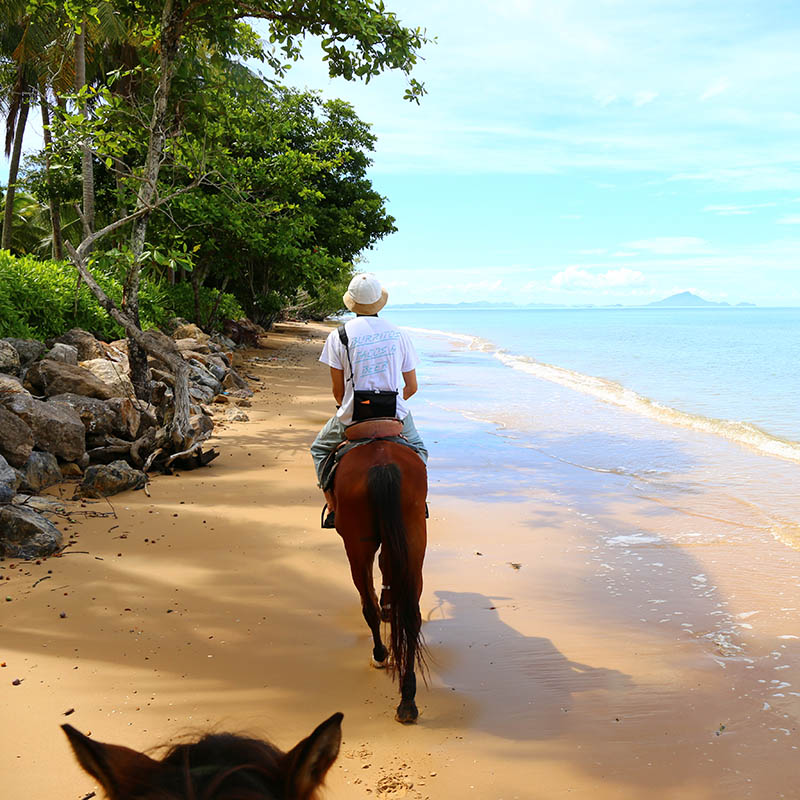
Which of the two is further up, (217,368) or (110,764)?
(110,764)

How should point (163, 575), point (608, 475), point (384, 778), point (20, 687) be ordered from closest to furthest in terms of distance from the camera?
point (384, 778), point (20, 687), point (163, 575), point (608, 475)

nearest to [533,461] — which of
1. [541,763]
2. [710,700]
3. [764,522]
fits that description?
[764,522]

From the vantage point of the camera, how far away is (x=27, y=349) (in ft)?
33.5

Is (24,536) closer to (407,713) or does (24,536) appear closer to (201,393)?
(407,713)

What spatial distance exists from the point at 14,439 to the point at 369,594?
4.37 meters

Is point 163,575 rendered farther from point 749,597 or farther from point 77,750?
point 77,750

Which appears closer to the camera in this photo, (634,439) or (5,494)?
(5,494)

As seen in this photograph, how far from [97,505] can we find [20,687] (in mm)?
3413

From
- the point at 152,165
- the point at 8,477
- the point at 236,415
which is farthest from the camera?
the point at 236,415

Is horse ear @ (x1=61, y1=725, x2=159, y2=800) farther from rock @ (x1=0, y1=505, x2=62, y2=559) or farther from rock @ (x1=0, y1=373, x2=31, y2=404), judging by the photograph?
rock @ (x1=0, y1=373, x2=31, y2=404)

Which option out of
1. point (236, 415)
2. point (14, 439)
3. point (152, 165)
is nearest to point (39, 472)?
point (14, 439)

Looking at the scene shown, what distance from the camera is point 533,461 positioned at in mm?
10961

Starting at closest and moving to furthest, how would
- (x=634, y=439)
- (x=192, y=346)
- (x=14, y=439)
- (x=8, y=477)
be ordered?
(x=8, y=477) → (x=14, y=439) → (x=634, y=439) → (x=192, y=346)

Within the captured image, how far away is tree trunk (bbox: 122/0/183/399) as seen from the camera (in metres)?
10.8
